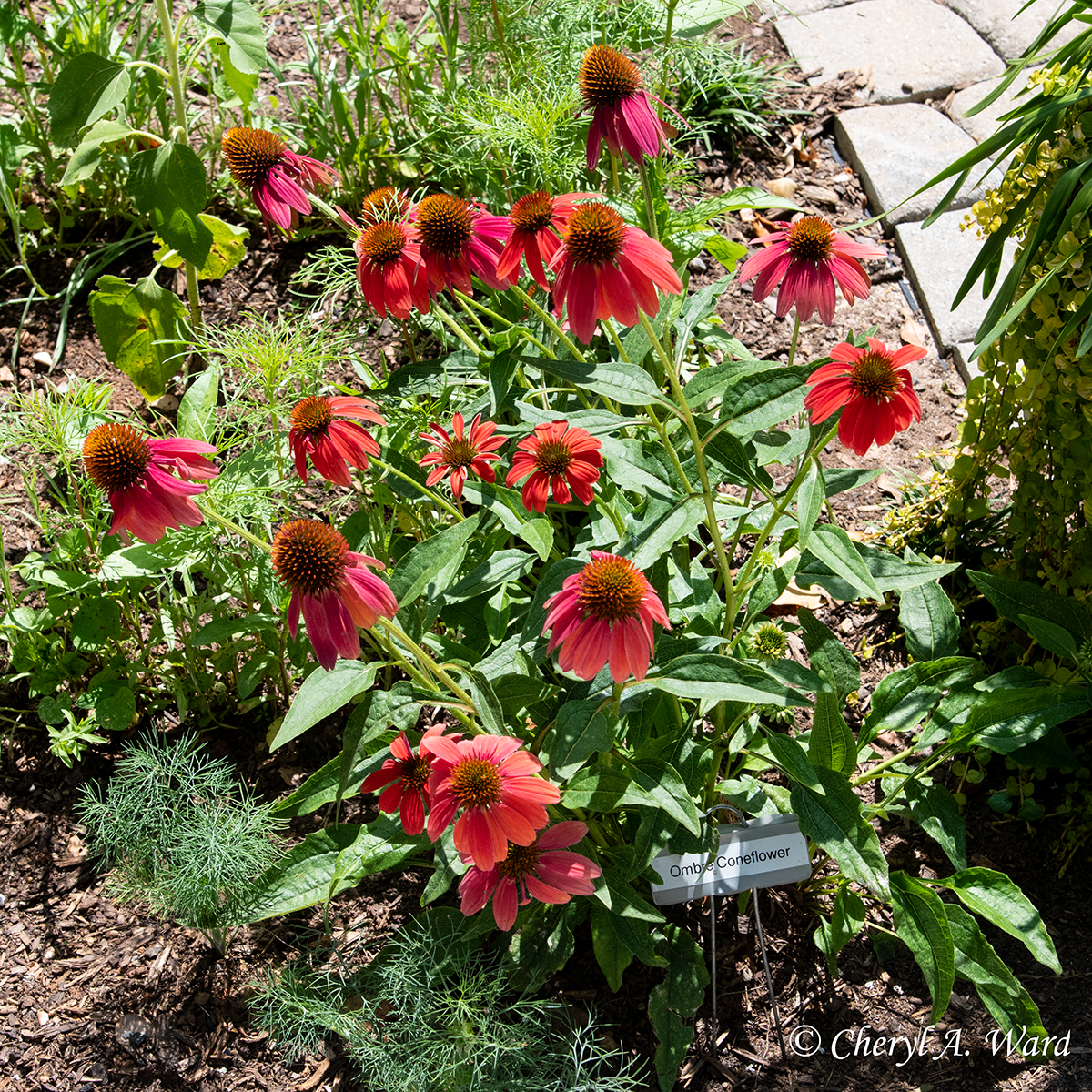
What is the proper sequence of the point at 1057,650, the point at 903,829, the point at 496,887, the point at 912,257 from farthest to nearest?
the point at 912,257
the point at 903,829
the point at 1057,650
the point at 496,887

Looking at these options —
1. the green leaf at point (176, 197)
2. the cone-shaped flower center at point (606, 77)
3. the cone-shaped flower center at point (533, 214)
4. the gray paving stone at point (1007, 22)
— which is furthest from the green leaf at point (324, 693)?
the gray paving stone at point (1007, 22)

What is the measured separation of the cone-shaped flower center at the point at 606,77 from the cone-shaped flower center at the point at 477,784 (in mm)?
850

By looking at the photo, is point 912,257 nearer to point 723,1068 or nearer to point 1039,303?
point 1039,303

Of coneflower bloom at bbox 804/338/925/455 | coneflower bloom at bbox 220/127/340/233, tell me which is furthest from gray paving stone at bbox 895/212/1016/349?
coneflower bloom at bbox 220/127/340/233

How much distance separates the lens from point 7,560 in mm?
2314

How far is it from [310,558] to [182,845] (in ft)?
2.58

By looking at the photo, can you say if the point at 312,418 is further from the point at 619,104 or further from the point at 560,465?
the point at 619,104

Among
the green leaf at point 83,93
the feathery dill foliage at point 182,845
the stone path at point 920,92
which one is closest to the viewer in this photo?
the feathery dill foliage at point 182,845

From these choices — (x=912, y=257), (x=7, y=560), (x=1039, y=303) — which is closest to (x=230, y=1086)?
(x=7, y=560)

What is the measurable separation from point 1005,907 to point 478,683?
93 centimetres

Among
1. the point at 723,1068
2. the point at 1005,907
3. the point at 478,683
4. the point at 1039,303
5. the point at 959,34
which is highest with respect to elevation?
the point at 959,34

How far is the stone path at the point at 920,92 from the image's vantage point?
2795 mm

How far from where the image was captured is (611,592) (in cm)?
116

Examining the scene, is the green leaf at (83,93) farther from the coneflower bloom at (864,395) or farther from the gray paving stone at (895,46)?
the gray paving stone at (895,46)
